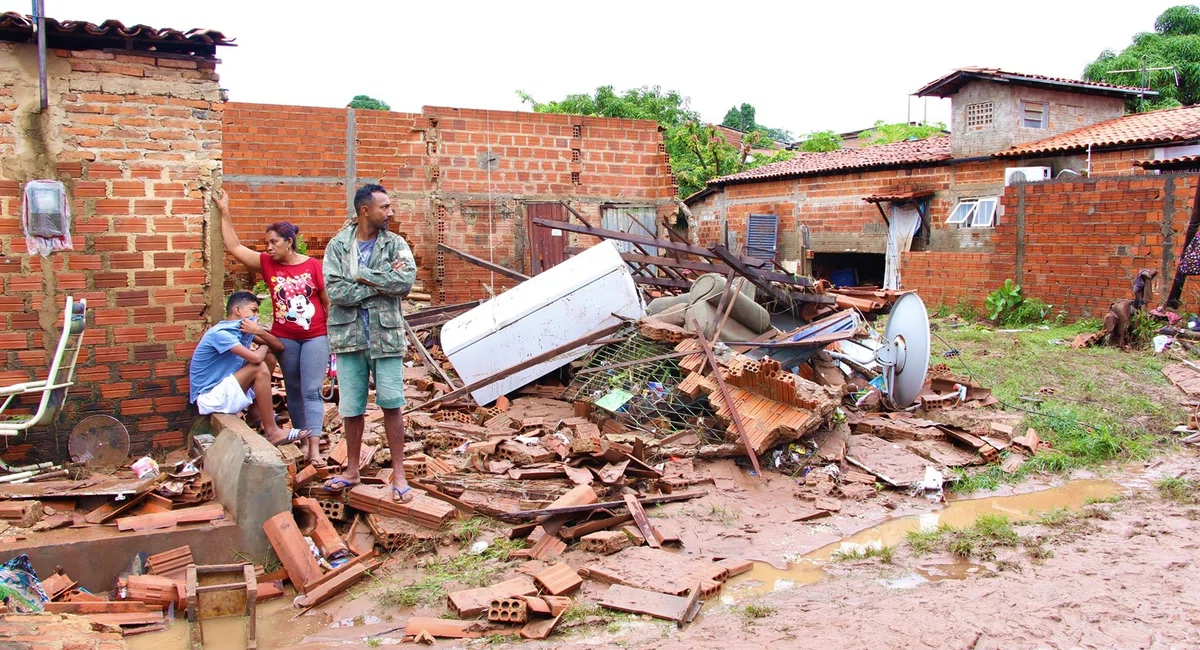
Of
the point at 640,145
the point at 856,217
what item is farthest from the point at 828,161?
the point at 640,145

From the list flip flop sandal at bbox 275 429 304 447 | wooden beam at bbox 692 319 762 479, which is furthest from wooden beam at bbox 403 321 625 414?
flip flop sandal at bbox 275 429 304 447

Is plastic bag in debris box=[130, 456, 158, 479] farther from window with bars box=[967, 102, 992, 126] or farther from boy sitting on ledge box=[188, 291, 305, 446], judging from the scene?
window with bars box=[967, 102, 992, 126]

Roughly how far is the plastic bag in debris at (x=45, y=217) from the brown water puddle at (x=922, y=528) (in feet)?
15.2

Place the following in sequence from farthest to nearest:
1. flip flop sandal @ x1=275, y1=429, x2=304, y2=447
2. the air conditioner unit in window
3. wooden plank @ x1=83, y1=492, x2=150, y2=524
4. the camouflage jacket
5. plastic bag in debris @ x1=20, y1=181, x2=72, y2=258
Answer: the air conditioner unit in window < flip flop sandal @ x1=275, y1=429, x2=304, y2=447 < plastic bag in debris @ x1=20, y1=181, x2=72, y2=258 < the camouflage jacket < wooden plank @ x1=83, y1=492, x2=150, y2=524

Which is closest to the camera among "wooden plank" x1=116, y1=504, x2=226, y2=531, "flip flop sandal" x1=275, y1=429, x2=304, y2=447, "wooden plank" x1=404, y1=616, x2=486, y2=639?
"wooden plank" x1=404, y1=616, x2=486, y2=639

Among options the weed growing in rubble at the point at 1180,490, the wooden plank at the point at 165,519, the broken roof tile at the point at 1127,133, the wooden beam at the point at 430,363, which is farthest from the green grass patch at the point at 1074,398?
the broken roof tile at the point at 1127,133

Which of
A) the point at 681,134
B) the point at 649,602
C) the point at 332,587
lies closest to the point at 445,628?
the point at 332,587

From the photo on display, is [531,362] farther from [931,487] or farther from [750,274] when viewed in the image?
[931,487]

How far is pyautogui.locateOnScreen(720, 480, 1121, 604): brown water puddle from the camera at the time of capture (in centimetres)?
450

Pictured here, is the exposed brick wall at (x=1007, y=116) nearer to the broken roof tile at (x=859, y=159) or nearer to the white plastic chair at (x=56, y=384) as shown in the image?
the broken roof tile at (x=859, y=159)

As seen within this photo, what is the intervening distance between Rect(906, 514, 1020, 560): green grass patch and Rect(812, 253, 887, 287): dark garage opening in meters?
17.8

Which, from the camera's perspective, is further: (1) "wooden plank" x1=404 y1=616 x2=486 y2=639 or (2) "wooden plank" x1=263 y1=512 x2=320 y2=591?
(2) "wooden plank" x1=263 y1=512 x2=320 y2=591

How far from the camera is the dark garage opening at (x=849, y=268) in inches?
888

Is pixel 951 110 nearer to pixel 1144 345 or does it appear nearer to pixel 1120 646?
pixel 1144 345
